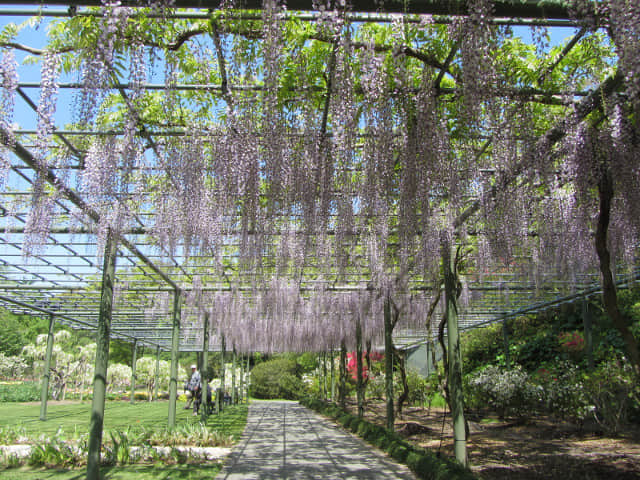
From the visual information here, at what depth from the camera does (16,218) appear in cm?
642

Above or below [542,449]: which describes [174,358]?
above

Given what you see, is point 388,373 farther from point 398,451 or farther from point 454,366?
point 454,366

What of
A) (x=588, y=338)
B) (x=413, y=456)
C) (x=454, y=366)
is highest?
(x=588, y=338)

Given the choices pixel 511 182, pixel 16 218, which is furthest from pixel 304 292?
pixel 511 182

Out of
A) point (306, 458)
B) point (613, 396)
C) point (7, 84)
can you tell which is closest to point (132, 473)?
point (306, 458)

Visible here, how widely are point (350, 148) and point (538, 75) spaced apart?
1617 millimetres

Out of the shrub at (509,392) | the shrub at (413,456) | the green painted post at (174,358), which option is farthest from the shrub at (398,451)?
the shrub at (509,392)

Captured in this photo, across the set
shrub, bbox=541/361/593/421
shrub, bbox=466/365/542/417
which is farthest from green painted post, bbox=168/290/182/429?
shrub, bbox=541/361/593/421

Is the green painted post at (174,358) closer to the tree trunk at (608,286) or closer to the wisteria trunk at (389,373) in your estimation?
the wisteria trunk at (389,373)

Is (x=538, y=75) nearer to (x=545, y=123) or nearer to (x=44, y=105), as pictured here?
(x=545, y=123)

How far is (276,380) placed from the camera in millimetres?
27531

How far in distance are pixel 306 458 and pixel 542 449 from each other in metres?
3.43

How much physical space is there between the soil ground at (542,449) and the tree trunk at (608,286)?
2195 mm

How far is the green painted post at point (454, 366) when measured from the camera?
5000mm
